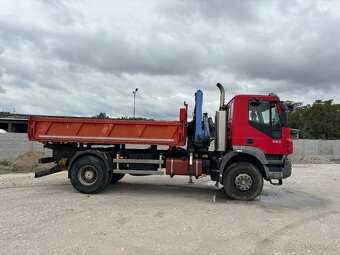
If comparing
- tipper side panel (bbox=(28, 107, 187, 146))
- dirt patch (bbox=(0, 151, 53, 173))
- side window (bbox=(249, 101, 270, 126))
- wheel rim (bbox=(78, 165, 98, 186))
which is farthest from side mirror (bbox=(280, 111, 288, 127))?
dirt patch (bbox=(0, 151, 53, 173))

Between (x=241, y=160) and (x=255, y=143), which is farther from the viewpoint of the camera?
(x=241, y=160)

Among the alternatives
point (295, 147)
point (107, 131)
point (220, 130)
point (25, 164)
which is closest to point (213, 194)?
point (220, 130)

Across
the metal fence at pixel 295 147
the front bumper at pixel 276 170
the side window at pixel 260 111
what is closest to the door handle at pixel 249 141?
the side window at pixel 260 111

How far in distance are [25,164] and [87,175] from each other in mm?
12514

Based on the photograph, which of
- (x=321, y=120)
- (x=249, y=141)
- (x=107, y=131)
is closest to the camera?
(x=249, y=141)

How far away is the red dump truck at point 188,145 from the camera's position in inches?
423

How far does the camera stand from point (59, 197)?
10.6 meters

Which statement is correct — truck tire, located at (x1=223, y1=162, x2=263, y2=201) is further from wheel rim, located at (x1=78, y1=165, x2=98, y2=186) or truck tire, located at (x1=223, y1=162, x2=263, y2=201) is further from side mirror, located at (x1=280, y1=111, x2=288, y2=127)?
wheel rim, located at (x1=78, y1=165, x2=98, y2=186)

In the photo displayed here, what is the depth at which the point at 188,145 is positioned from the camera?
38.3 feet

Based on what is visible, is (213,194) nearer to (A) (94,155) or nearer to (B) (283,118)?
(B) (283,118)

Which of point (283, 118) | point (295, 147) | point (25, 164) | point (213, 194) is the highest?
point (283, 118)

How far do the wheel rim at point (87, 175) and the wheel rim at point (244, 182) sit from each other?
413cm

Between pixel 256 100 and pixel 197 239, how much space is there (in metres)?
5.21

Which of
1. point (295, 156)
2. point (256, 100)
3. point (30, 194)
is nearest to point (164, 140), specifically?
point (256, 100)
